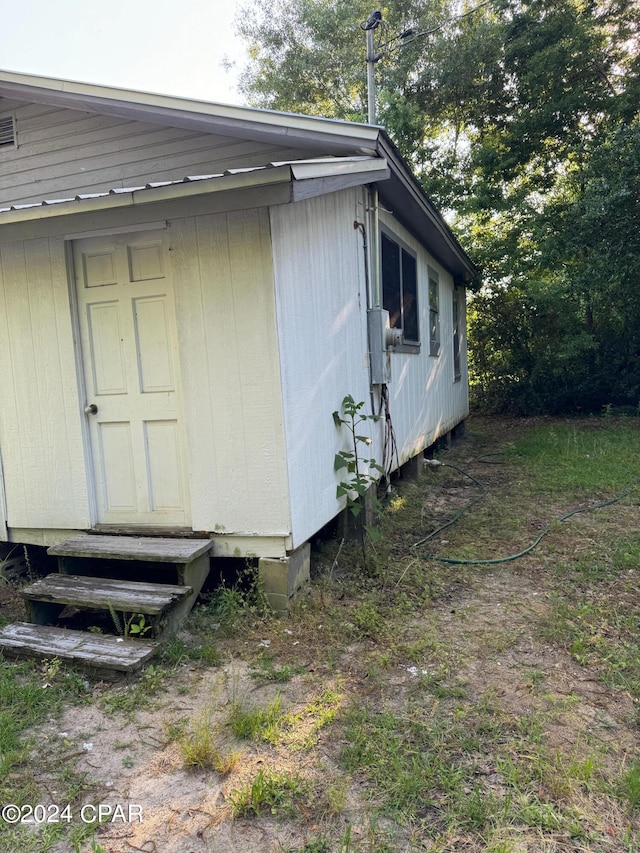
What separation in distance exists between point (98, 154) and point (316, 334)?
2592mm

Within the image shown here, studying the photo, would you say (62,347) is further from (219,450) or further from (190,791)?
(190,791)

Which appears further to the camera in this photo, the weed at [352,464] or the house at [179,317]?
the weed at [352,464]

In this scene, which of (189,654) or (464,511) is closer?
(189,654)

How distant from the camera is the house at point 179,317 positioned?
3152mm

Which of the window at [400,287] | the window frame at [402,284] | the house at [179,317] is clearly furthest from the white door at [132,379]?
the window at [400,287]

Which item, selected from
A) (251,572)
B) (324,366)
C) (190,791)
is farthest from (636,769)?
(324,366)

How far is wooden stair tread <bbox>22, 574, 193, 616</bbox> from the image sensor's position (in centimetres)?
291

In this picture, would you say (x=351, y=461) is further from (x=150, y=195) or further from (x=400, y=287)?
(x=400, y=287)

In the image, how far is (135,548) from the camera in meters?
3.30

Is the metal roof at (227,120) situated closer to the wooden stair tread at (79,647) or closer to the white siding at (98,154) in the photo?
the white siding at (98,154)

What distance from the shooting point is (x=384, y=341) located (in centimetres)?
491

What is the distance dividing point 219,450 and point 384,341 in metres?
2.18

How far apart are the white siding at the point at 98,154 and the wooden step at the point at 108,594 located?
124 inches

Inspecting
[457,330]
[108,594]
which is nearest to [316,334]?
[108,594]
